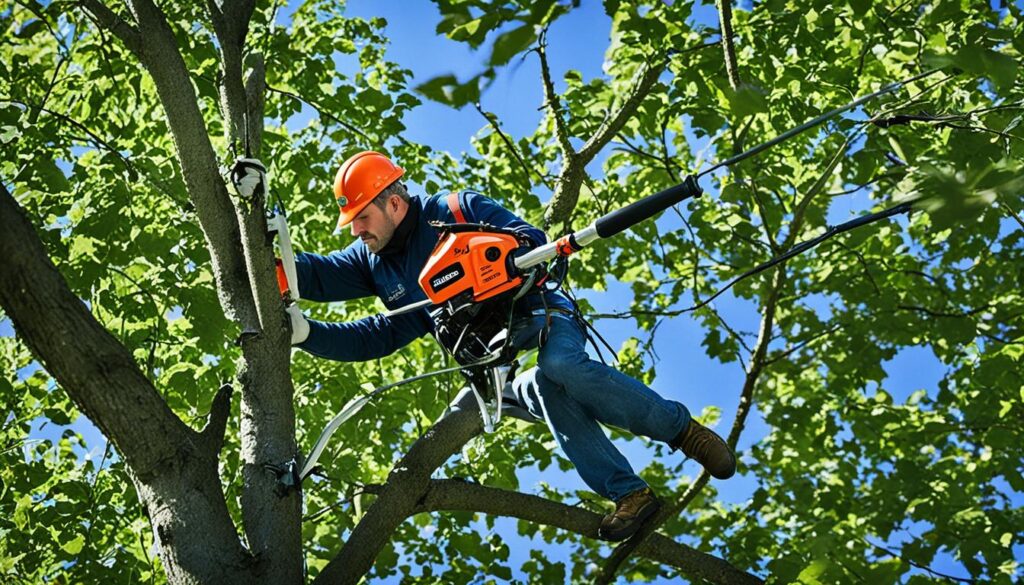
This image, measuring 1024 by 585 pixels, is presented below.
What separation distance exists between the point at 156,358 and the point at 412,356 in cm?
200

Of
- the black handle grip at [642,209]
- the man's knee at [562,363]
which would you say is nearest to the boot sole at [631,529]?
the man's knee at [562,363]

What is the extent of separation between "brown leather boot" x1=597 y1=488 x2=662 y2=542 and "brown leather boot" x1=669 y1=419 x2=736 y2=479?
8.8 inches

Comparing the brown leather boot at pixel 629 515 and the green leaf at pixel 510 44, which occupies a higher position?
the brown leather boot at pixel 629 515

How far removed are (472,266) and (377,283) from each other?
2.98 feet

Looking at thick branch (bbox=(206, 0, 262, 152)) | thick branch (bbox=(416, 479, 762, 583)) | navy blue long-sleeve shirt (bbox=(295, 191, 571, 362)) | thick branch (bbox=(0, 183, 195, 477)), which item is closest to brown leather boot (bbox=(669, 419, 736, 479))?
thick branch (bbox=(416, 479, 762, 583))

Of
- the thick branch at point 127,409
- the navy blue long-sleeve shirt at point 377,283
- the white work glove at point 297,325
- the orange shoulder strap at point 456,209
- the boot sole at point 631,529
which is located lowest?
the thick branch at point 127,409

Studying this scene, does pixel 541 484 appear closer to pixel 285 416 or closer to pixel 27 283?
pixel 285 416

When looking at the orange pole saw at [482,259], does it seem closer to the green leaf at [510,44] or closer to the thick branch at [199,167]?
the thick branch at [199,167]

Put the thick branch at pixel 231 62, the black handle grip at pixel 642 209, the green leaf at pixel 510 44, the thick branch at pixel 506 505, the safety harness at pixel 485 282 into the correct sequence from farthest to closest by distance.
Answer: the thick branch at pixel 231 62
the thick branch at pixel 506 505
the safety harness at pixel 485 282
the black handle grip at pixel 642 209
the green leaf at pixel 510 44

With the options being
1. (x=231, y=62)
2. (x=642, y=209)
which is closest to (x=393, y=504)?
(x=642, y=209)

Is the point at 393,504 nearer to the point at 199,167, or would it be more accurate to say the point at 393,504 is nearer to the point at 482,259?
the point at 482,259

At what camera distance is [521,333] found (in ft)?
13.8

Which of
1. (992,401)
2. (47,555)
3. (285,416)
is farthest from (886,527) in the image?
(47,555)

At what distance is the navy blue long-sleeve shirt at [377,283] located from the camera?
456cm
